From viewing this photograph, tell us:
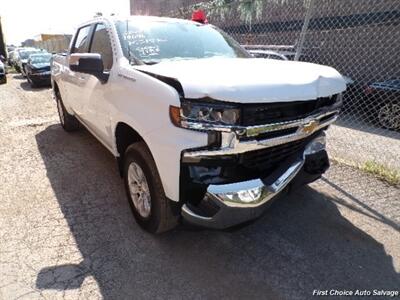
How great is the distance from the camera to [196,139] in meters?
2.31

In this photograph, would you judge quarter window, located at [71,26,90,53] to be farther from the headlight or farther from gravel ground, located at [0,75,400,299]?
the headlight

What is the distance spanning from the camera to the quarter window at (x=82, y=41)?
4.41 m

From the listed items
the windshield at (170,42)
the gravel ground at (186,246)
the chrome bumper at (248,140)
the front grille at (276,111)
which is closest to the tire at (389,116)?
the gravel ground at (186,246)

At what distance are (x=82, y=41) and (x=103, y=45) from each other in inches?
42.5

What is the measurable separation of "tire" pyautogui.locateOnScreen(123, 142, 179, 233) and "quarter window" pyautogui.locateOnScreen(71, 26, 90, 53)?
2021 mm

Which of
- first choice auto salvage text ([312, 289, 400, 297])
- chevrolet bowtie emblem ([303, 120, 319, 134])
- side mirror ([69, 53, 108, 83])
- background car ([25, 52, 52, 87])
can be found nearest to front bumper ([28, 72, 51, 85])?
background car ([25, 52, 52, 87])

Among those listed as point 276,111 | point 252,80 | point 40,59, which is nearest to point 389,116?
point 276,111

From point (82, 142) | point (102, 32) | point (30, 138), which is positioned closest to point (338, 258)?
point (102, 32)

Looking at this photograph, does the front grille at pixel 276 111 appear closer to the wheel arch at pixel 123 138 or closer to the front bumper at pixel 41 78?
the wheel arch at pixel 123 138

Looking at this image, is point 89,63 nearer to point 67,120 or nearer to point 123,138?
point 123,138

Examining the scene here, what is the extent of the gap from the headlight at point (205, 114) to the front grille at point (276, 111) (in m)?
0.09

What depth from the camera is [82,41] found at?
4.63 metres

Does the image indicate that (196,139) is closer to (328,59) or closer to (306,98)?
(306,98)

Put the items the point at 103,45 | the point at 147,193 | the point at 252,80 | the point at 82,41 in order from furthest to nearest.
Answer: the point at 82,41, the point at 103,45, the point at 147,193, the point at 252,80
